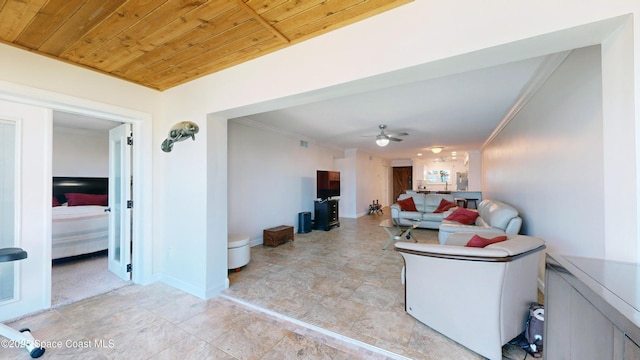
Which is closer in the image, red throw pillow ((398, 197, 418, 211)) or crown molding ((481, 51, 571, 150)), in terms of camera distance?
crown molding ((481, 51, 571, 150))

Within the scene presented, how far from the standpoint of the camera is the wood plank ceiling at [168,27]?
1.53 m

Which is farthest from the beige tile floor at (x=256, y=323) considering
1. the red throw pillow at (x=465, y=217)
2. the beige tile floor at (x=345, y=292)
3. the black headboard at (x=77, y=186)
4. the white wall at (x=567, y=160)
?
the black headboard at (x=77, y=186)

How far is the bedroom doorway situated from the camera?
9.40 feet

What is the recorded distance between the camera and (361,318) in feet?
7.04

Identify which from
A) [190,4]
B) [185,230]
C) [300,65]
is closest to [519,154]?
[300,65]

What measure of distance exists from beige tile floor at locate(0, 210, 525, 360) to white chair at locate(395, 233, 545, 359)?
0.52ft

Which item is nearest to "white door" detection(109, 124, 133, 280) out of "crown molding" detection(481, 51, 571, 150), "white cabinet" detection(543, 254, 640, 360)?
"white cabinet" detection(543, 254, 640, 360)

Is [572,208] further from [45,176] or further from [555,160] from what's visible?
[45,176]

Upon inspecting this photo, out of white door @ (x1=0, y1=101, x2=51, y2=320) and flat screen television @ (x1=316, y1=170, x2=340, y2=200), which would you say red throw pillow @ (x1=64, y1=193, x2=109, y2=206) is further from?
flat screen television @ (x1=316, y1=170, x2=340, y2=200)

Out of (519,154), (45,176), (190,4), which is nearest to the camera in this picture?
Answer: (190,4)

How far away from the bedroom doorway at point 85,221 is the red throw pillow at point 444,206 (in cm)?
662

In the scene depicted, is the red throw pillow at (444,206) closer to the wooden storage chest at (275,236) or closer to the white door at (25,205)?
the wooden storage chest at (275,236)

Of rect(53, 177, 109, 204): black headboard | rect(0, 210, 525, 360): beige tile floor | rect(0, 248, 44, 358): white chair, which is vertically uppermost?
rect(53, 177, 109, 204): black headboard

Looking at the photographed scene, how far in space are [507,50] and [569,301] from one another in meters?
1.30
